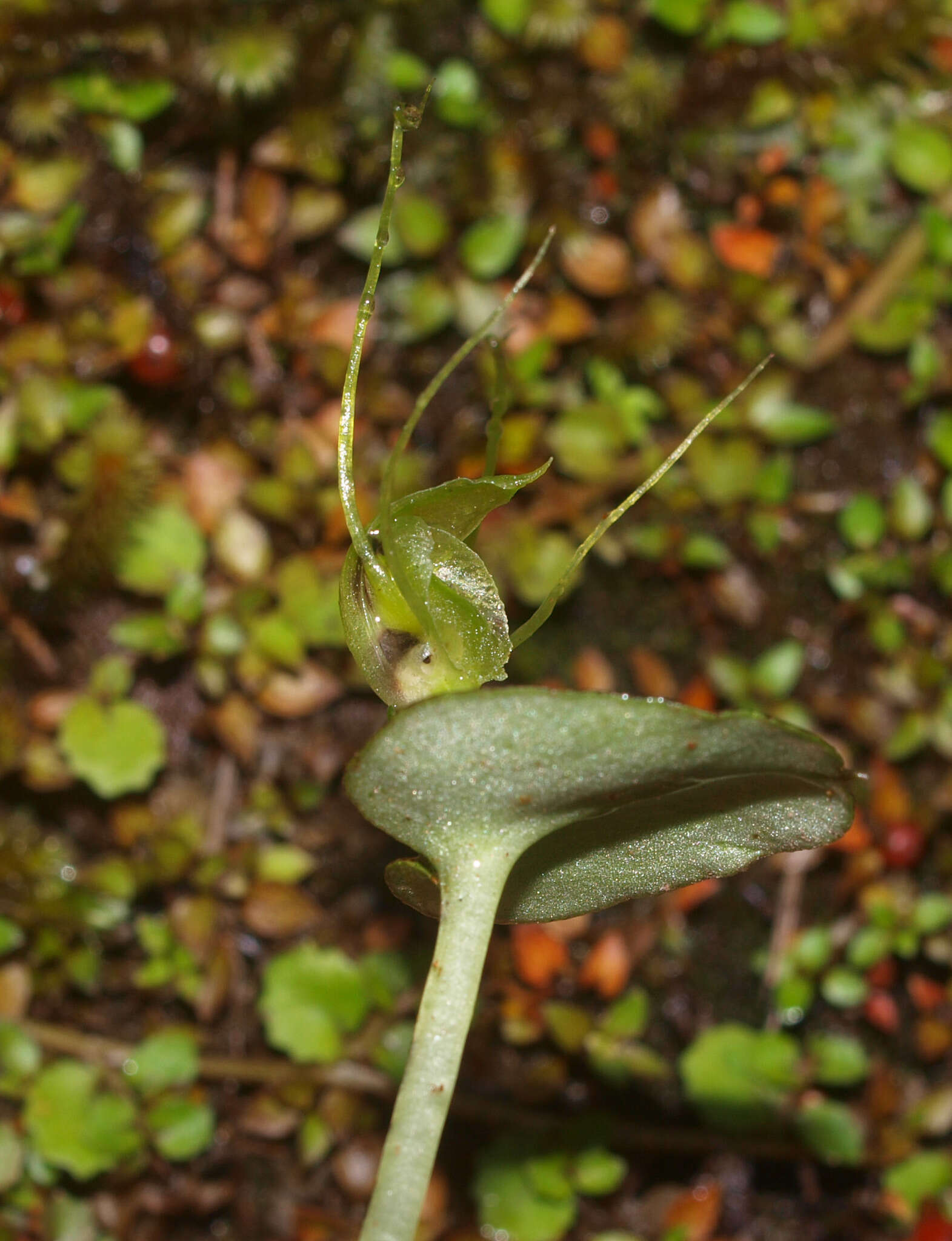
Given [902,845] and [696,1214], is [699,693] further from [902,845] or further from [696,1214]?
[696,1214]

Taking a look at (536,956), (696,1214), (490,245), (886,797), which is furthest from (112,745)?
(886,797)

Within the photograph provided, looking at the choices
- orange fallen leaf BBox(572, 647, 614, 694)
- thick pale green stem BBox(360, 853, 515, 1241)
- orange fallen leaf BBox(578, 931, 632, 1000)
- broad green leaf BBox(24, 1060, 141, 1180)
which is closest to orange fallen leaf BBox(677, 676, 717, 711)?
orange fallen leaf BBox(572, 647, 614, 694)

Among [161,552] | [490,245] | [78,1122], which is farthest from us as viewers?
[490,245]

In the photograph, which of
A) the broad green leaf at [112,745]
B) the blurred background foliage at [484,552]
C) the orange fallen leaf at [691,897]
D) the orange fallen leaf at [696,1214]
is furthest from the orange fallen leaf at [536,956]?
the broad green leaf at [112,745]

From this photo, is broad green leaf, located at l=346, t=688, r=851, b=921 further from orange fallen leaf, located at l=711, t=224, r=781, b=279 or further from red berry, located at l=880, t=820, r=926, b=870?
orange fallen leaf, located at l=711, t=224, r=781, b=279

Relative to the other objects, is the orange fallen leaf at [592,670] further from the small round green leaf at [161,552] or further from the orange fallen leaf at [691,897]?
the small round green leaf at [161,552]
